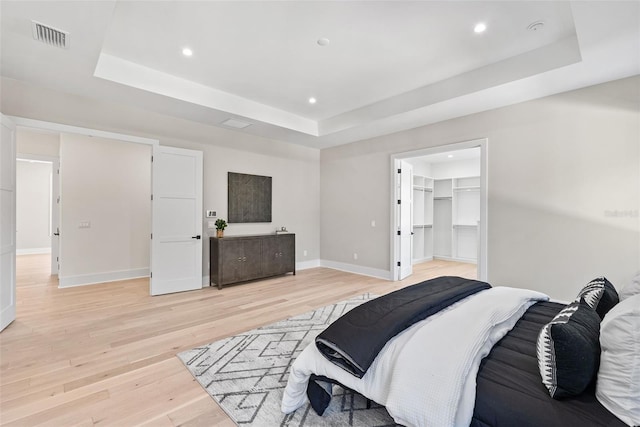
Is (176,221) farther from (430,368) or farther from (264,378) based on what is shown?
(430,368)

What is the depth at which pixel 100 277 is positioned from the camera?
213 inches

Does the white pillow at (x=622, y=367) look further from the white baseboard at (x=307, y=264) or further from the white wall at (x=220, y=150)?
the white baseboard at (x=307, y=264)

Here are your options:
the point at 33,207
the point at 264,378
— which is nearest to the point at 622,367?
the point at 264,378

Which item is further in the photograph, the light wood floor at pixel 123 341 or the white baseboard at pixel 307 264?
the white baseboard at pixel 307 264

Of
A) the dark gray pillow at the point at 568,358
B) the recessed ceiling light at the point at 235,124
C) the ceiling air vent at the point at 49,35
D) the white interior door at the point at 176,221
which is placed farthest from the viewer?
the recessed ceiling light at the point at 235,124

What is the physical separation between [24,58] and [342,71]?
3440mm

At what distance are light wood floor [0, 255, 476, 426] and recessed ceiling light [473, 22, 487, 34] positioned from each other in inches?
145

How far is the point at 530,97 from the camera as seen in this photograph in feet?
12.7

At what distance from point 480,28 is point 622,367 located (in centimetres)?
306

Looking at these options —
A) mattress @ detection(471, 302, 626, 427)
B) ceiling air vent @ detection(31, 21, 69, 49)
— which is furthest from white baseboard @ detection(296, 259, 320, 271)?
mattress @ detection(471, 302, 626, 427)

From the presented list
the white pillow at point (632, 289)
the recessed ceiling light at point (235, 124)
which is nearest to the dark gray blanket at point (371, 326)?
the white pillow at point (632, 289)

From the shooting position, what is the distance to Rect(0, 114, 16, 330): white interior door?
3211mm

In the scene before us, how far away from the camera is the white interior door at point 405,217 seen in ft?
18.5

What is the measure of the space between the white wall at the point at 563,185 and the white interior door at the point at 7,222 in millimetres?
5696
